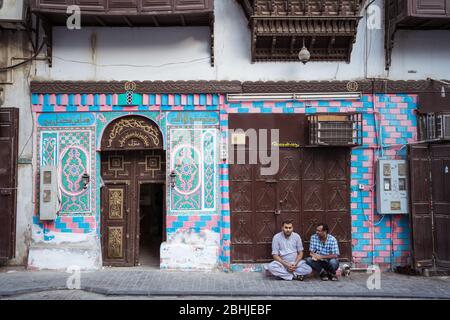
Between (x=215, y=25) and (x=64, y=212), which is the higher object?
(x=215, y=25)

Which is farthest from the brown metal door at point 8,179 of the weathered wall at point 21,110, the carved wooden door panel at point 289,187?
the carved wooden door panel at point 289,187

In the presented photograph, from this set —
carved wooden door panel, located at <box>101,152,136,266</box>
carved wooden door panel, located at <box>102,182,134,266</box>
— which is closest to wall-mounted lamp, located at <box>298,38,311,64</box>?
carved wooden door panel, located at <box>101,152,136,266</box>

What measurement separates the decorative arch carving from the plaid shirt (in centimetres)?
368

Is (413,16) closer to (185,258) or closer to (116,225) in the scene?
(185,258)

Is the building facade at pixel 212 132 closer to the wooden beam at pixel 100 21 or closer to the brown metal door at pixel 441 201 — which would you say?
the wooden beam at pixel 100 21

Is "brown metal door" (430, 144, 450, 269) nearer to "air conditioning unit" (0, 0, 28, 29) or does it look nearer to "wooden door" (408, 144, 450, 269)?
"wooden door" (408, 144, 450, 269)

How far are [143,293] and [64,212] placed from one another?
2790mm

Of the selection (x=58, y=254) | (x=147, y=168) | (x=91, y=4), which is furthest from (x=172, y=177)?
(x=91, y=4)

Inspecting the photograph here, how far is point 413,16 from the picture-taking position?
831cm

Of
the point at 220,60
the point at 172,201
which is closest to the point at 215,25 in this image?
the point at 220,60

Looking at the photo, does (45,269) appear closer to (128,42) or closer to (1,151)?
(1,151)

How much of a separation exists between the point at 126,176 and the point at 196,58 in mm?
2918

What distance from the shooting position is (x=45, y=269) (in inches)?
340

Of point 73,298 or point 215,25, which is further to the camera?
point 215,25
